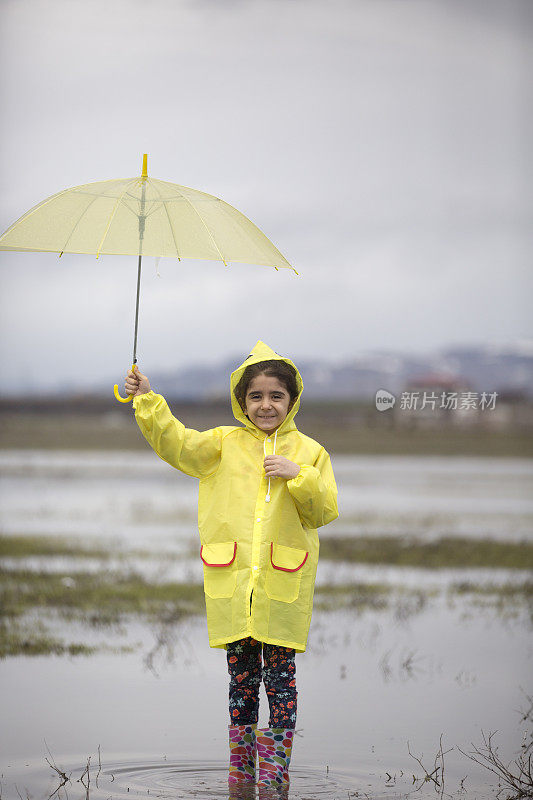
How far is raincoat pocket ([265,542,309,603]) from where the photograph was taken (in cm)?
452

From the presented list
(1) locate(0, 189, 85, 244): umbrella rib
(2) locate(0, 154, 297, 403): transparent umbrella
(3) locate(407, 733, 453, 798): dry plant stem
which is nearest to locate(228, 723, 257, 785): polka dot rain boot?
(3) locate(407, 733, 453, 798): dry plant stem

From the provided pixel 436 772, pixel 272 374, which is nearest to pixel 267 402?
pixel 272 374

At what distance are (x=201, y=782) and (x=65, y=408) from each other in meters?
71.4

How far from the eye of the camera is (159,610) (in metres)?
8.63

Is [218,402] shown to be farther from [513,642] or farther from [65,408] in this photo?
[513,642]

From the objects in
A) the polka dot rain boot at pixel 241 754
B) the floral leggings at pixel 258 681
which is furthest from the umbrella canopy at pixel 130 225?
the polka dot rain boot at pixel 241 754

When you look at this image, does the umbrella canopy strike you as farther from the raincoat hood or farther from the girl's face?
the girl's face

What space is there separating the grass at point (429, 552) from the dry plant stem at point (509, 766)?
21.1 feet

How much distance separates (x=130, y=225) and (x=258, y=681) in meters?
1.90

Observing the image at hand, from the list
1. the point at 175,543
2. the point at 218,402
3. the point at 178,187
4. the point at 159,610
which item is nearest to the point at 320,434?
the point at 218,402

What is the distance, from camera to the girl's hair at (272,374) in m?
4.80

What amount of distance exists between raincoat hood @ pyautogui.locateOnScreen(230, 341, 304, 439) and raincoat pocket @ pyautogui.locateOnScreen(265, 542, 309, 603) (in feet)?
1.62

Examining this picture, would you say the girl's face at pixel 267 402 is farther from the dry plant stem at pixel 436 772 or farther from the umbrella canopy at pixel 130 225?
the dry plant stem at pixel 436 772

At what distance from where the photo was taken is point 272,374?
4.79 meters
